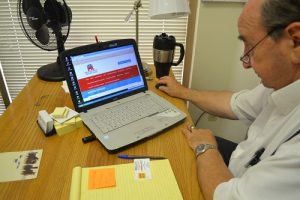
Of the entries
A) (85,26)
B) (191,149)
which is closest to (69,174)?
(191,149)

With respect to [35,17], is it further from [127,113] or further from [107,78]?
[127,113]

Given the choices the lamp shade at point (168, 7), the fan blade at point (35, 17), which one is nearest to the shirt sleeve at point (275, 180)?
the lamp shade at point (168, 7)

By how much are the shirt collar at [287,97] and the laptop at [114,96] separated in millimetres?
344

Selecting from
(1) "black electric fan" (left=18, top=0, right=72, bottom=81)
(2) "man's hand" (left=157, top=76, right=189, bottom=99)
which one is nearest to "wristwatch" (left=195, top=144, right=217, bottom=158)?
(2) "man's hand" (left=157, top=76, right=189, bottom=99)

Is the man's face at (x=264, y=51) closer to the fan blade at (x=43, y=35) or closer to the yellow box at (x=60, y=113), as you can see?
the yellow box at (x=60, y=113)

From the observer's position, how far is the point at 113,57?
40.8 inches

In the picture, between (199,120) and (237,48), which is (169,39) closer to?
(237,48)

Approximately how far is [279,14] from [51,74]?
1107 mm

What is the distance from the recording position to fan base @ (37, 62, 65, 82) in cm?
131

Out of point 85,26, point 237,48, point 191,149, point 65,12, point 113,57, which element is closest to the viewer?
point 191,149

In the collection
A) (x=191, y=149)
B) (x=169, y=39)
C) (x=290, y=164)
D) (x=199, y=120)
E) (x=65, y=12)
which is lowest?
(x=199, y=120)

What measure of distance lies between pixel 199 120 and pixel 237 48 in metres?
0.56

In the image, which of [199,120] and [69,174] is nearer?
[69,174]

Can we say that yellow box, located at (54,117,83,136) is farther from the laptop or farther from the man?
the man
